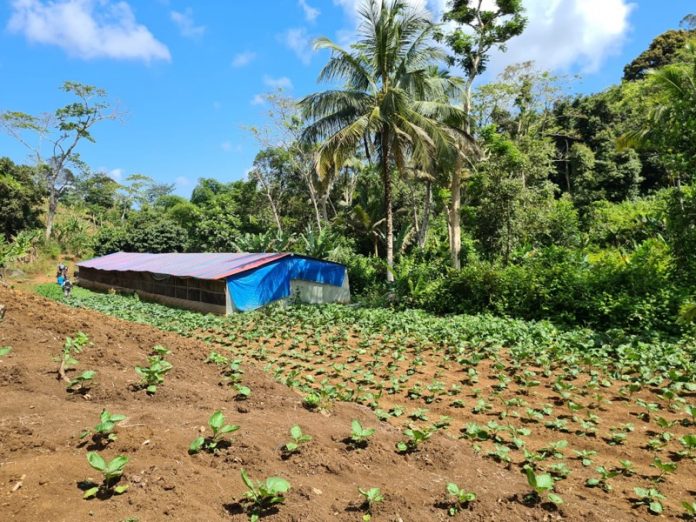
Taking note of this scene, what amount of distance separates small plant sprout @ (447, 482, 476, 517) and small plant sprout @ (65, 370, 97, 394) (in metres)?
3.30

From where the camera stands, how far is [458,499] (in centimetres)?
305

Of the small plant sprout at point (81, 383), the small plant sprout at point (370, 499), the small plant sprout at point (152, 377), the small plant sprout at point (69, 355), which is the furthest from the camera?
the small plant sprout at point (69, 355)

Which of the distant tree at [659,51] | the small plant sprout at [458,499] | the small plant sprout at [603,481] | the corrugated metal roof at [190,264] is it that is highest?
the distant tree at [659,51]

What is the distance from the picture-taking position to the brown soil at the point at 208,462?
103 inches

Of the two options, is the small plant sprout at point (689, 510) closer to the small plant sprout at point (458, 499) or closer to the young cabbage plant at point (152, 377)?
the small plant sprout at point (458, 499)

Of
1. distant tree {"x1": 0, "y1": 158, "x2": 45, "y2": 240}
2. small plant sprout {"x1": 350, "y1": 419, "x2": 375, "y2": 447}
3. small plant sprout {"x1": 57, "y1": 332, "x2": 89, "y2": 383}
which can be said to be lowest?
small plant sprout {"x1": 350, "y1": 419, "x2": 375, "y2": 447}

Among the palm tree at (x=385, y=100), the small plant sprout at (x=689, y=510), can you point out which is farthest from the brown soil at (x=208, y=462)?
the palm tree at (x=385, y=100)

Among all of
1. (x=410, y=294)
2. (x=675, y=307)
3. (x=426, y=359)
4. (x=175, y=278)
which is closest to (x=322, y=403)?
(x=426, y=359)

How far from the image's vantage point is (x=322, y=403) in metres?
4.66

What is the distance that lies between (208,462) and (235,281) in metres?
14.5

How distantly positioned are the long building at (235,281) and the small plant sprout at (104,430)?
45.5ft

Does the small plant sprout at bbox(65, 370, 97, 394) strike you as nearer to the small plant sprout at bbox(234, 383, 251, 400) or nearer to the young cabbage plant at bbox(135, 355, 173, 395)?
the young cabbage plant at bbox(135, 355, 173, 395)

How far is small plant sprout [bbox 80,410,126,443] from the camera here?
10.2 ft

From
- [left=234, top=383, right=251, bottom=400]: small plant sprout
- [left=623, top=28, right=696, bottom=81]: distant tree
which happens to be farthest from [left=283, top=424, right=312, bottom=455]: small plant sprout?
[left=623, top=28, right=696, bottom=81]: distant tree
